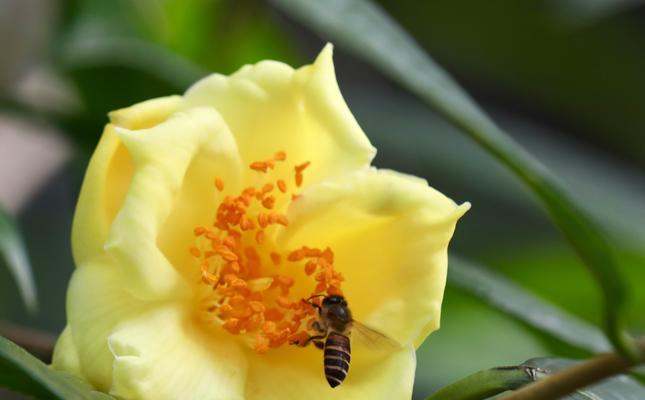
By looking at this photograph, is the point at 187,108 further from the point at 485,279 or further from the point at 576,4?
the point at 576,4

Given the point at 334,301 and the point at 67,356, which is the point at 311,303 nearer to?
the point at 334,301

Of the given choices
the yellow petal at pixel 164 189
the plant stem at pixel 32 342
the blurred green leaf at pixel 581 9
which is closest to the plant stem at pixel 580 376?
the yellow petal at pixel 164 189

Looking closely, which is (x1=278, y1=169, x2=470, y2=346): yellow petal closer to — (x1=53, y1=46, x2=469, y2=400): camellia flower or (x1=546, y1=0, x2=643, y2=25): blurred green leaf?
(x1=53, y1=46, x2=469, y2=400): camellia flower

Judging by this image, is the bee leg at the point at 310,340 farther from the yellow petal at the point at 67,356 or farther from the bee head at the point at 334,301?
the yellow petal at the point at 67,356

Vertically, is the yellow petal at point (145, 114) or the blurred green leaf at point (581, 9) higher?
the blurred green leaf at point (581, 9)

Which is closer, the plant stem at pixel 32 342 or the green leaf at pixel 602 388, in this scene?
the green leaf at pixel 602 388

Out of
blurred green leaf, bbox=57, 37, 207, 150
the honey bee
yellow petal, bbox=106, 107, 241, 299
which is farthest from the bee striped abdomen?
blurred green leaf, bbox=57, 37, 207, 150
